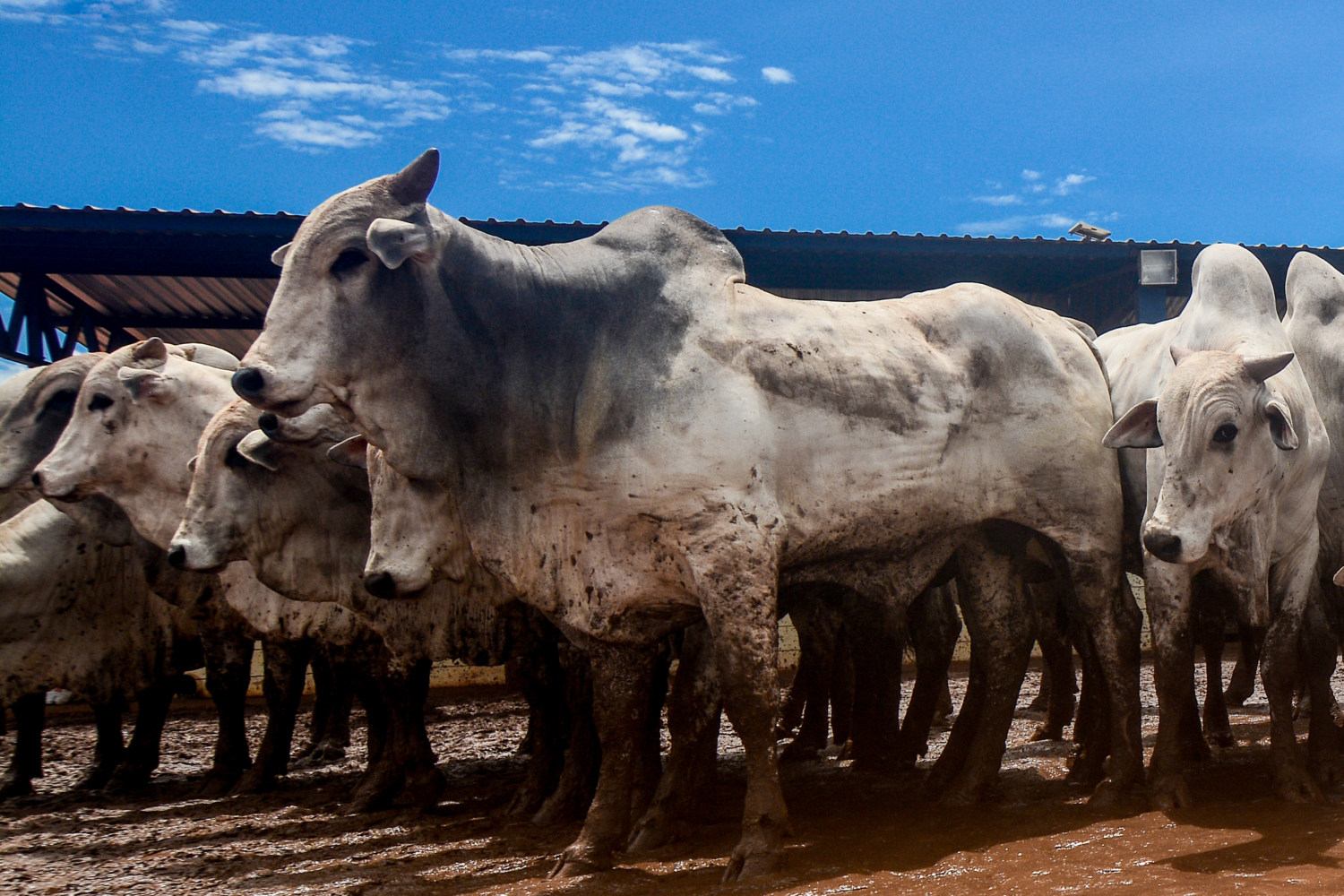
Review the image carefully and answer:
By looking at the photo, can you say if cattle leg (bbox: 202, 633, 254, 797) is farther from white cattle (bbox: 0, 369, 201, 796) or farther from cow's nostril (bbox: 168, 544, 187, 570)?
cow's nostril (bbox: 168, 544, 187, 570)

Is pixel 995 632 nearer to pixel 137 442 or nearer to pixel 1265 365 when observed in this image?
pixel 1265 365

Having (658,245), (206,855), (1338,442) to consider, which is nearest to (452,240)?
(658,245)

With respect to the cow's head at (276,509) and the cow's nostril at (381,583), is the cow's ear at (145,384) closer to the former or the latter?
the cow's head at (276,509)

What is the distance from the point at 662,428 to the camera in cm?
504

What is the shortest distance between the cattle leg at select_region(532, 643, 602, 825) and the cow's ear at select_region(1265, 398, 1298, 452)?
10.4ft

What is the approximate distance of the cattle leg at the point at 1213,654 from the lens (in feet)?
20.5

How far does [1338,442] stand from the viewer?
607 cm

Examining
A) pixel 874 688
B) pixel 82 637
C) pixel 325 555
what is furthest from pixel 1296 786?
pixel 82 637

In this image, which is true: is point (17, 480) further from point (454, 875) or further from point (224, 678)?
point (454, 875)

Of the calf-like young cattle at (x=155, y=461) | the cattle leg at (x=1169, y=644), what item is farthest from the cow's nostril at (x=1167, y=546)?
the calf-like young cattle at (x=155, y=461)

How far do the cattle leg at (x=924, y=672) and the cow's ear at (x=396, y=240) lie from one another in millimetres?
3357

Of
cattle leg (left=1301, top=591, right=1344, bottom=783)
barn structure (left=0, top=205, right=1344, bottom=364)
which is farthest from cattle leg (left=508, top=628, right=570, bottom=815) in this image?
barn structure (left=0, top=205, right=1344, bottom=364)

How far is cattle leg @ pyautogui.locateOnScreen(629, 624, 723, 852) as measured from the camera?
17.7ft

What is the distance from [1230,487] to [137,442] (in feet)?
18.8
